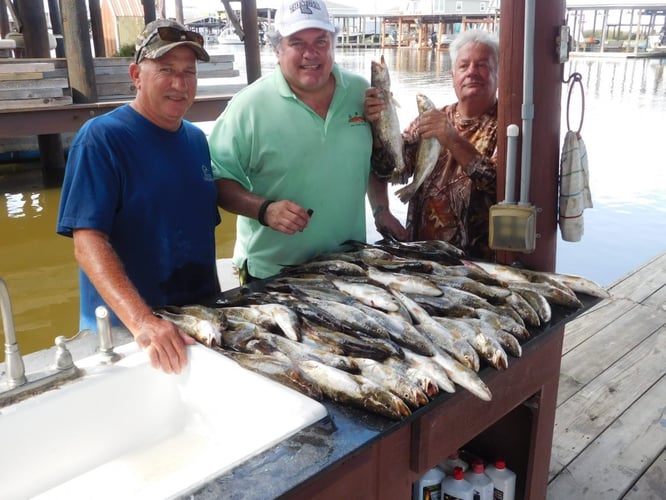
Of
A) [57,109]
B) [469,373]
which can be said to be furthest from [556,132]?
[57,109]

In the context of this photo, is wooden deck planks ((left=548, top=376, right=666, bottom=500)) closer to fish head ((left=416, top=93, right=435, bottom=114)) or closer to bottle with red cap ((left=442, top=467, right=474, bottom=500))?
bottle with red cap ((left=442, top=467, right=474, bottom=500))

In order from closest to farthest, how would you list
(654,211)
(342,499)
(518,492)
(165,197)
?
(342,499) → (165,197) → (518,492) → (654,211)

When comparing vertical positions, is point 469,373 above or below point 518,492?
above

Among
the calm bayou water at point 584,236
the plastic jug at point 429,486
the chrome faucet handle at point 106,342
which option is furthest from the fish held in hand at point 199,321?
the calm bayou water at point 584,236

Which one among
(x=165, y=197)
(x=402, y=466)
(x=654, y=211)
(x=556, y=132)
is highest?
(x=556, y=132)

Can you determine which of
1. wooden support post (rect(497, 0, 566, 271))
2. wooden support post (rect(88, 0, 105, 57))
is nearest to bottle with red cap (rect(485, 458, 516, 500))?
wooden support post (rect(497, 0, 566, 271))

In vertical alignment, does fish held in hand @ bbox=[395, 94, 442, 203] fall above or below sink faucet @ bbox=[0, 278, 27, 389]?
above

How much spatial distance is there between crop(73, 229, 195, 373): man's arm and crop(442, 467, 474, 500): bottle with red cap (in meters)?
1.32

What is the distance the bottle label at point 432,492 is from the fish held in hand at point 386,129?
1.57 meters

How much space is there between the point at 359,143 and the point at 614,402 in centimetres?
238

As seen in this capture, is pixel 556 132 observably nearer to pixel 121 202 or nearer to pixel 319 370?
pixel 319 370

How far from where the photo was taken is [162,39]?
2.42 metres

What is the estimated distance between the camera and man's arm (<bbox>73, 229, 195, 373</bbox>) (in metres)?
1.99

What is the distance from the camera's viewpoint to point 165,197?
255cm
